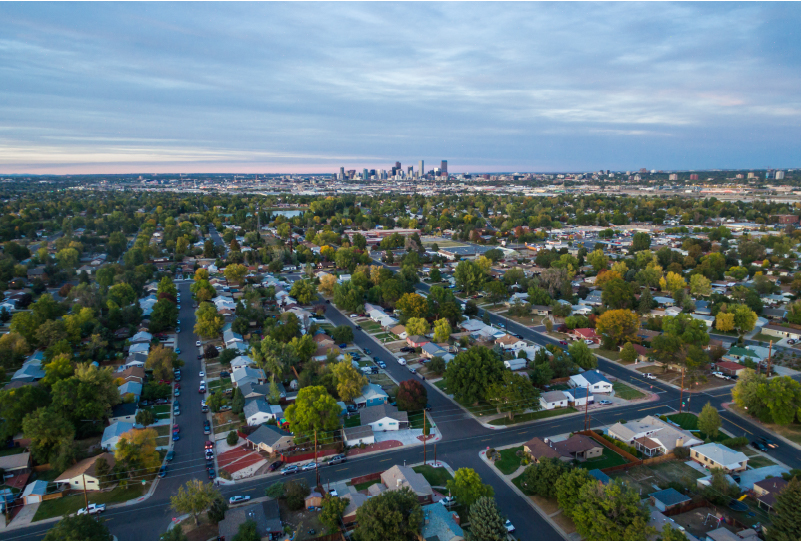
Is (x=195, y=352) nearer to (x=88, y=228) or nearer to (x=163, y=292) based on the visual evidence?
(x=163, y=292)

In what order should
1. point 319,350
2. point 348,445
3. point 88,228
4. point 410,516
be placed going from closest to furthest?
1. point 410,516
2. point 348,445
3. point 319,350
4. point 88,228

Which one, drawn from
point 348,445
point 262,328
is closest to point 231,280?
point 262,328

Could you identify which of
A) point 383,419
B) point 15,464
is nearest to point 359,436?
point 383,419

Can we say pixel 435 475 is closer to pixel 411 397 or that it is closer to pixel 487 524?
pixel 411 397

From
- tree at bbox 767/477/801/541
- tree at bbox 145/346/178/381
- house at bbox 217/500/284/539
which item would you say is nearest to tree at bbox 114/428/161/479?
house at bbox 217/500/284/539

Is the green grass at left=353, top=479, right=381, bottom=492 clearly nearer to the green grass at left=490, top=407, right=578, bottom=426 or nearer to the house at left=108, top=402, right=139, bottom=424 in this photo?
the green grass at left=490, top=407, right=578, bottom=426

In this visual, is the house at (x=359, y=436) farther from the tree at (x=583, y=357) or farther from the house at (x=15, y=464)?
the tree at (x=583, y=357)
